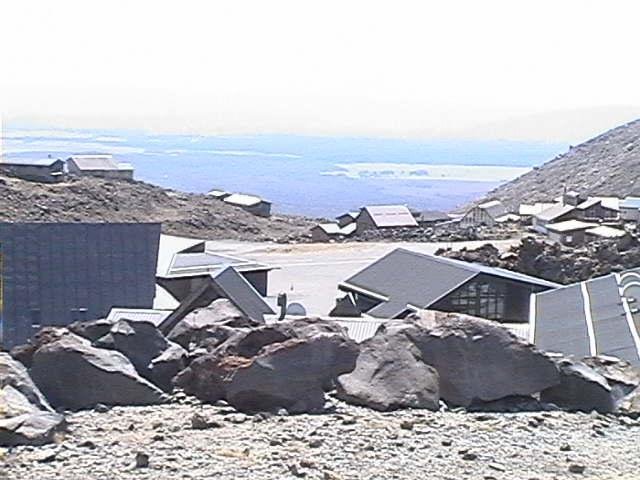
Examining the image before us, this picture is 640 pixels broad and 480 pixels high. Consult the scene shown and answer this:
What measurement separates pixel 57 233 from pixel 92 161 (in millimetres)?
50672

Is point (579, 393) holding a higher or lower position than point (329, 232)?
higher

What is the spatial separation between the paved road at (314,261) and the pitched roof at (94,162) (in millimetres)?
17884

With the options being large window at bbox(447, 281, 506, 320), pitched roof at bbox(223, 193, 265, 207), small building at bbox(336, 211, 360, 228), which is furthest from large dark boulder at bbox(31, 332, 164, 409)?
pitched roof at bbox(223, 193, 265, 207)

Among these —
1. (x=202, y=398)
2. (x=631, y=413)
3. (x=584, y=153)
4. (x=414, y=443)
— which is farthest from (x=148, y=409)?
(x=584, y=153)

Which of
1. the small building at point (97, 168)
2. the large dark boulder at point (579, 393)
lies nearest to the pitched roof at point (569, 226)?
the small building at point (97, 168)

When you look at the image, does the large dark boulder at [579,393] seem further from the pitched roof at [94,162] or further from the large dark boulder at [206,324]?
the pitched roof at [94,162]

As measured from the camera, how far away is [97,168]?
6519 cm

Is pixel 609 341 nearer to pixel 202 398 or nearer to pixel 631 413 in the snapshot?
pixel 631 413

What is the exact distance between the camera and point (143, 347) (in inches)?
340

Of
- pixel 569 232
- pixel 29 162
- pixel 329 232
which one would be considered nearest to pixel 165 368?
pixel 569 232

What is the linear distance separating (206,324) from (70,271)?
25.6 feet

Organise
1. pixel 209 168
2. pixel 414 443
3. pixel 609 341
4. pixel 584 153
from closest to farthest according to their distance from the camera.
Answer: pixel 414 443, pixel 609 341, pixel 584 153, pixel 209 168

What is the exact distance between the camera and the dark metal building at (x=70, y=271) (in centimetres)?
1645

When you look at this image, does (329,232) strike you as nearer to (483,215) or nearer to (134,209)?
(134,209)
